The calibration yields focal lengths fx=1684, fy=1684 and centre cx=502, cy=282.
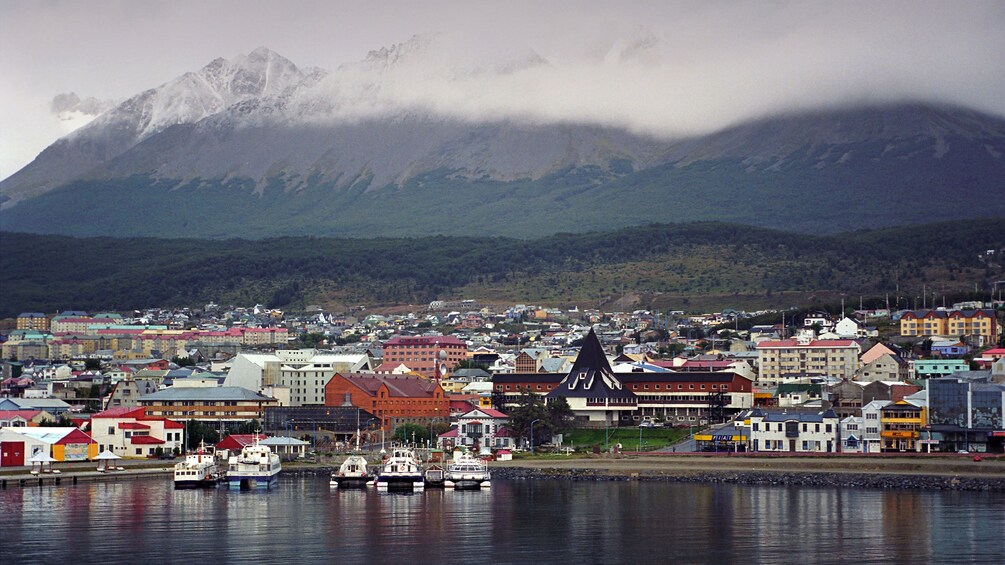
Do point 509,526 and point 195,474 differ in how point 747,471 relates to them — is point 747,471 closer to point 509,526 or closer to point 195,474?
point 509,526

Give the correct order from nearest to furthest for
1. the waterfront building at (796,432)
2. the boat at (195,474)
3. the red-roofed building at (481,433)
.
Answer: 1. the boat at (195,474)
2. the waterfront building at (796,432)
3. the red-roofed building at (481,433)

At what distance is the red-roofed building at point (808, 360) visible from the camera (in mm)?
118562

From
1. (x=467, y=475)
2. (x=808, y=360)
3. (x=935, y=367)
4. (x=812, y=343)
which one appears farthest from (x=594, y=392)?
(x=467, y=475)

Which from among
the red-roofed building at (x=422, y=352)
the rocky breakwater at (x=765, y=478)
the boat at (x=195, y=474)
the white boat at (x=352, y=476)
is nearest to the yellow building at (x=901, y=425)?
the rocky breakwater at (x=765, y=478)

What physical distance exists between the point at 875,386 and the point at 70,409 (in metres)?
52.1

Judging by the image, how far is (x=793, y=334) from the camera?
14012 centimetres

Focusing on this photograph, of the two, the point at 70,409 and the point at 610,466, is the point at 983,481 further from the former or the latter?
the point at 70,409

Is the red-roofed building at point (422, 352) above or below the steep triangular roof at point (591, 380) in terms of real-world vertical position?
above

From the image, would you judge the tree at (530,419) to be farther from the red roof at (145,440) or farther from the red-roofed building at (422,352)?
the red-roofed building at (422,352)

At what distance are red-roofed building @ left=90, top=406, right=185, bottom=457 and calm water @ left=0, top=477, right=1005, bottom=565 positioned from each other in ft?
53.3

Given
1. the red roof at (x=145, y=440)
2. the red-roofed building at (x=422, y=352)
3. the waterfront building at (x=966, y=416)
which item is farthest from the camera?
the red-roofed building at (x=422, y=352)

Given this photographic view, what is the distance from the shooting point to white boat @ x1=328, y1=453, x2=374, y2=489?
8112cm

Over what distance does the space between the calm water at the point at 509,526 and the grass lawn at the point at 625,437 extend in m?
18.7

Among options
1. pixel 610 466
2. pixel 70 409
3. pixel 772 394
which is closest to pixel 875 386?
pixel 772 394
